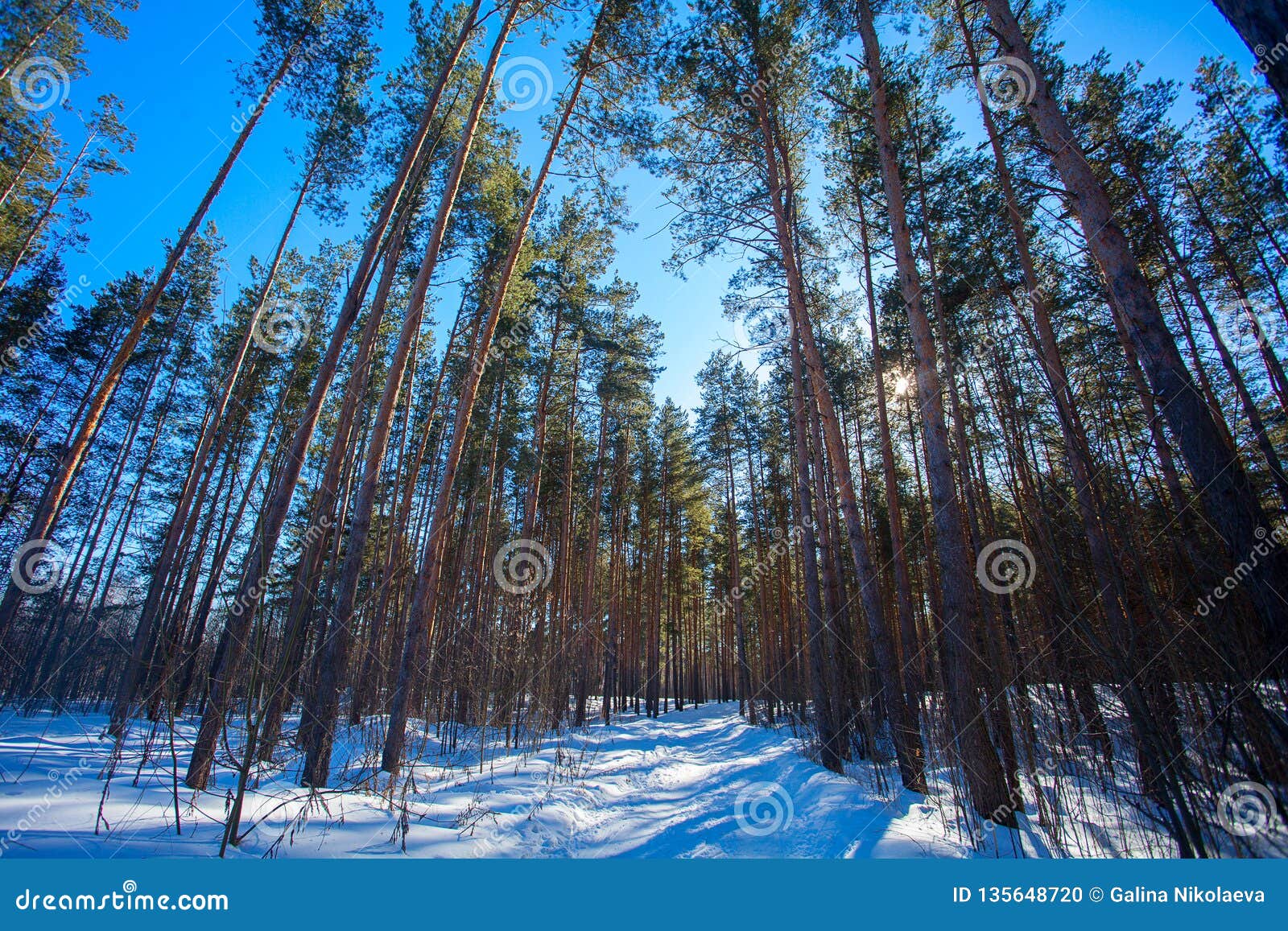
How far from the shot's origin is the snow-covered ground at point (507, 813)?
287 centimetres

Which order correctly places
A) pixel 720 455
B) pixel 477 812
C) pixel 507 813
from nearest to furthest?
pixel 477 812
pixel 507 813
pixel 720 455

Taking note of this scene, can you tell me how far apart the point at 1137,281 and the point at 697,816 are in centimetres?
653

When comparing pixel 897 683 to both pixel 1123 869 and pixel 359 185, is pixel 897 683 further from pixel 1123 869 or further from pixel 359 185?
pixel 359 185

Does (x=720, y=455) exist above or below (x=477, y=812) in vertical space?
above

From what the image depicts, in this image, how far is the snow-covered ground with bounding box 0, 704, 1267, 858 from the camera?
113 inches

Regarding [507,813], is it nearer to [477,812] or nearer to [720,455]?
[477,812]

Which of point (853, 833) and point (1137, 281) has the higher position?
point (1137, 281)

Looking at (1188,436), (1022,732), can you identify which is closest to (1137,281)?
(1188,436)

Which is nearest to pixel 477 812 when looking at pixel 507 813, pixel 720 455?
pixel 507 813

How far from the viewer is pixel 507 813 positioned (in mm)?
4695

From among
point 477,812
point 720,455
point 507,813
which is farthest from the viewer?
point 720,455

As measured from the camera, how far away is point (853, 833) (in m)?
4.11

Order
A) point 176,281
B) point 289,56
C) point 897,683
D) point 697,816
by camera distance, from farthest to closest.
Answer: point 176,281 → point 289,56 → point 897,683 → point 697,816

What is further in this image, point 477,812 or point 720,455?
point 720,455
